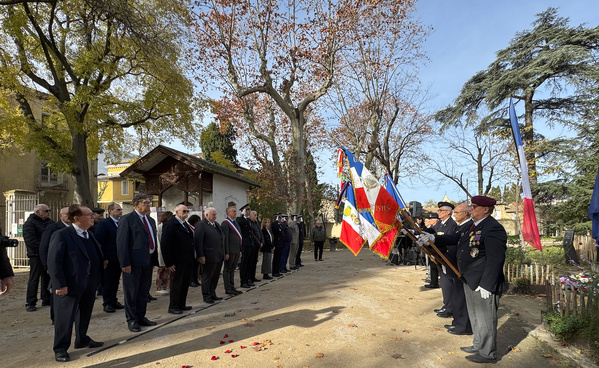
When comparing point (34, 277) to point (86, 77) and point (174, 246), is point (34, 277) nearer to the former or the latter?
point (174, 246)

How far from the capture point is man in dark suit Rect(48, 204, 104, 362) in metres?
4.43

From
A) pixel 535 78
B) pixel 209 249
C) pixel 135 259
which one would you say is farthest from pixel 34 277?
pixel 535 78

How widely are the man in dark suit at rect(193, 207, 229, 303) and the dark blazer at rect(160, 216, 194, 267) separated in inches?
23.0

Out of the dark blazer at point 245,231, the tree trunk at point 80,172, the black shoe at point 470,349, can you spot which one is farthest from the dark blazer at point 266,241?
the tree trunk at point 80,172

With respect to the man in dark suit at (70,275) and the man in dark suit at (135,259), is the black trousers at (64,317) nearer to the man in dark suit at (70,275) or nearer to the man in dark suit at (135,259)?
the man in dark suit at (70,275)

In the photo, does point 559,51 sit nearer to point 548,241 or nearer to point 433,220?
point 548,241

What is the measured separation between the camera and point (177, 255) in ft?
21.5

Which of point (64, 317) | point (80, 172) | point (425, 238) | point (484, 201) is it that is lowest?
point (64, 317)

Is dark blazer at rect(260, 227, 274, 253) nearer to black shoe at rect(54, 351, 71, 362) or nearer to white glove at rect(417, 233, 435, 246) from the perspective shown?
white glove at rect(417, 233, 435, 246)

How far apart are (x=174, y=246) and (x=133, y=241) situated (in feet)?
3.20

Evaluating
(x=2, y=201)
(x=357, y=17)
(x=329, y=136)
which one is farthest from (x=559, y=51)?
(x=2, y=201)

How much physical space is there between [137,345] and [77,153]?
1272 cm

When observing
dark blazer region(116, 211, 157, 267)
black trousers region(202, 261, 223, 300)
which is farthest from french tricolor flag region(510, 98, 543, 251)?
dark blazer region(116, 211, 157, 267)

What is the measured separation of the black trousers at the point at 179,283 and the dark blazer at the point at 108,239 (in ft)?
4.72
